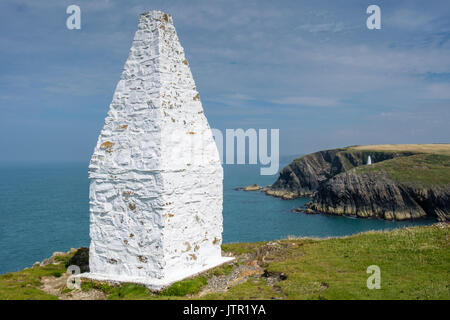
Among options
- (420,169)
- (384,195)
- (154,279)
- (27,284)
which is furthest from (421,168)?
(27,284)

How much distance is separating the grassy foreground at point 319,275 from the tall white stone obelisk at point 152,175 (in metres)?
0.89

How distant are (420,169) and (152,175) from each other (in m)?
90.9

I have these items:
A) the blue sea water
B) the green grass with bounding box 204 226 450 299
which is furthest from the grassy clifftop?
the green grass with bounding box 204 226 450 299

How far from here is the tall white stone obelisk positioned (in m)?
13.5

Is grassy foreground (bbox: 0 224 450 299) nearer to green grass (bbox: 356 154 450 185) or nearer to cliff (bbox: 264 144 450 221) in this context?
cliff (bbox: 264 144 450 221)

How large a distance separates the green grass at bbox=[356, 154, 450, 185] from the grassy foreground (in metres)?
73.0

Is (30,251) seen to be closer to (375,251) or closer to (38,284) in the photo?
(38,284)

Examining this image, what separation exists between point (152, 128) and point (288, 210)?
8973cm

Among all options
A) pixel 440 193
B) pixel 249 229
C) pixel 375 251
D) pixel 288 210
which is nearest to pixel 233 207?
pixel 288 210

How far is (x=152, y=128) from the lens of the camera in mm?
13852

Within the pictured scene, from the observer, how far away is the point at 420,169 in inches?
3484

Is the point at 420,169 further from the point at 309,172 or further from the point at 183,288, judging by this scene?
the point at 183,288

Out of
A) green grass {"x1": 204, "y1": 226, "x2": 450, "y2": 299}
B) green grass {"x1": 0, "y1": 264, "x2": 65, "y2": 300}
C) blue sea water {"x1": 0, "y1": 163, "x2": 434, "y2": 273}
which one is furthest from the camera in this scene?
blue sea water {"x1": 0, "y1": 163, "x2": 434, "y2": 273}
